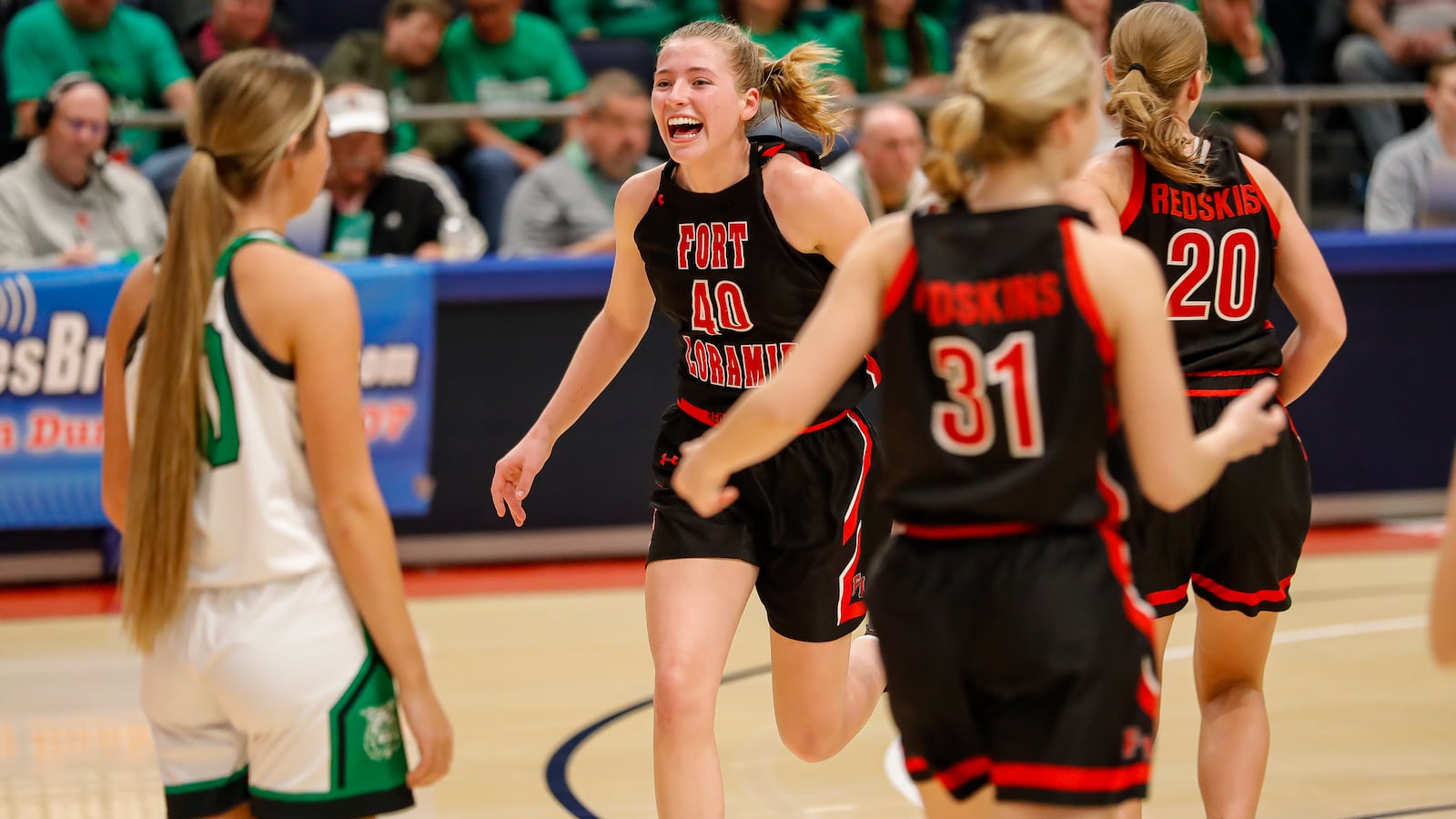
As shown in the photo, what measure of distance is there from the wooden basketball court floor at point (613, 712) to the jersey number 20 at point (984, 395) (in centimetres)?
219

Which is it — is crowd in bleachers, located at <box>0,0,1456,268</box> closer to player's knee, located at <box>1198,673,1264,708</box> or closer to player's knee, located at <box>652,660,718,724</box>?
player's knee, located at <box>1198,673,1264,708</box>

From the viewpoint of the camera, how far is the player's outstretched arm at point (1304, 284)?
3352 mm

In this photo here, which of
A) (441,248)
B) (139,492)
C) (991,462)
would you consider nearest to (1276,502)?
(991,462)

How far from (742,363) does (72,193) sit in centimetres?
493

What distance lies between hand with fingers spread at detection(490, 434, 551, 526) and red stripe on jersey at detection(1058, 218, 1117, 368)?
60.6 inches

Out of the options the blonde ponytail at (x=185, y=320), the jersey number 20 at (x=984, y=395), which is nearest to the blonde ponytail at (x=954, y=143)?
the jersey number 20 at (x=984, y=395)

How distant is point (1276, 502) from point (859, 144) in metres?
4.50

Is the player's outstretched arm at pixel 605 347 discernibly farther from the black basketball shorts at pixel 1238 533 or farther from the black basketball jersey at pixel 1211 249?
the black basketball shorts at pixel 1238 533

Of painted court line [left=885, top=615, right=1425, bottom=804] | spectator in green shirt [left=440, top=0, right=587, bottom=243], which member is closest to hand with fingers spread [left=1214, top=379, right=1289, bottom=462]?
painted court line [left=885, top=615, right=1425, bottom=804]

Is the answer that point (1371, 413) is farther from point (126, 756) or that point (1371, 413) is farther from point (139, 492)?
point (139, 492)

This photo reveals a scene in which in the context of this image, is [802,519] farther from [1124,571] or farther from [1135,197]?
[1124,571]

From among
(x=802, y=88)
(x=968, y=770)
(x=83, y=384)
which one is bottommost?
(x=83, y=384)

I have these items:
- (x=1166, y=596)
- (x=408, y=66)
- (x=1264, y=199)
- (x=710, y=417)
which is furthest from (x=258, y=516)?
(x=408, y=66)

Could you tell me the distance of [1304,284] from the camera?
11.0 feet
